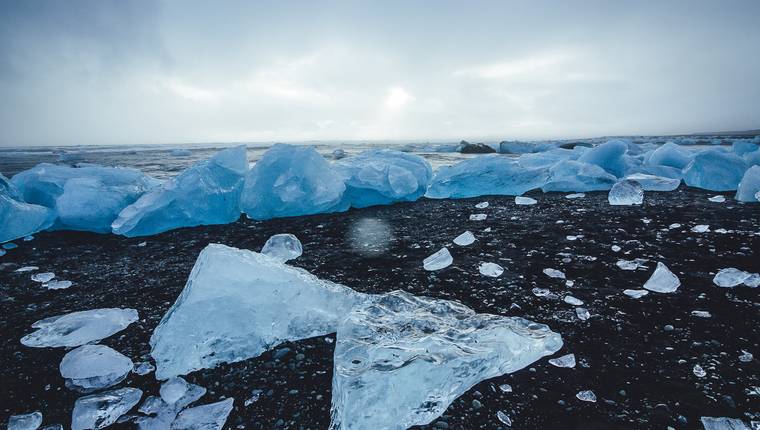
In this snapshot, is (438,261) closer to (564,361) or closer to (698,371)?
(564,361)

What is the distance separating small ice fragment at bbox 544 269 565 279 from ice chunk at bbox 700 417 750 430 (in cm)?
80

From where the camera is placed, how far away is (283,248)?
6.47 ft

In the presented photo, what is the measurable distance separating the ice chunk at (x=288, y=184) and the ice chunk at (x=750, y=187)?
3.44 meters

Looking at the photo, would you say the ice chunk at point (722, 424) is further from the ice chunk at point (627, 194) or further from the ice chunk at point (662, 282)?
the ice chunk at point (627, 194)

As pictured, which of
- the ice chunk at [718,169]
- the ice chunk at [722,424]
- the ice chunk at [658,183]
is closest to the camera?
the ice chunk at [722,424]

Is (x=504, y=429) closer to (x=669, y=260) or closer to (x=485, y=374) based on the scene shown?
(x=485, y=374)

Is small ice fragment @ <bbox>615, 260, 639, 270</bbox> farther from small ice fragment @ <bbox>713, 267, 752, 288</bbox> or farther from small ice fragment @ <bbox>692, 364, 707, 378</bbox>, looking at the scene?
small ice fragment @ <bbox>692, 364, 707, 378</bbox>

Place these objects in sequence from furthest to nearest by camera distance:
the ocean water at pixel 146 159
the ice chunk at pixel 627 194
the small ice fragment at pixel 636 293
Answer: the ocean water at pixel 146 159 < the ice chunk at pixel 627 194 < the small ice fragment at pixel 636 293

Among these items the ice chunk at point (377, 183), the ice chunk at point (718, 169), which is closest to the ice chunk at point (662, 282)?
the ice chunk at point (377, 183)

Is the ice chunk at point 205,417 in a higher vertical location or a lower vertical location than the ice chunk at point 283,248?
lower

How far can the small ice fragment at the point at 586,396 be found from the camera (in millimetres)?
836

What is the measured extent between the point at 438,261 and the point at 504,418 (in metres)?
0.98

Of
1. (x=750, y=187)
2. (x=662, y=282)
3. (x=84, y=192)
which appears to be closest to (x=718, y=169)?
(x=750, y=187)

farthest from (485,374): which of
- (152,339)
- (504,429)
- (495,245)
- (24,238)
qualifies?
(24,238)
